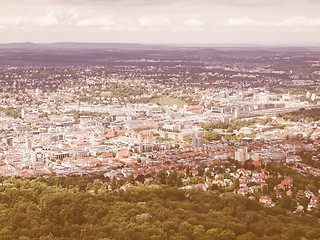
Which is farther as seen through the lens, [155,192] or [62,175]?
[62,175]

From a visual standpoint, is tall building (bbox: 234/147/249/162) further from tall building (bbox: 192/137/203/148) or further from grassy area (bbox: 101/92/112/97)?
grassy area (bbox: 101/92/112/97)

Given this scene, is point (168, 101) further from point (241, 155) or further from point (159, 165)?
point (159, 165)

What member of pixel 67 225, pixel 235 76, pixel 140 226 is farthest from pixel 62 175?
pixel 235 76

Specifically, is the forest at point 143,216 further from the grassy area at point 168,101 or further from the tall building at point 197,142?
the grassy area at point 168,101

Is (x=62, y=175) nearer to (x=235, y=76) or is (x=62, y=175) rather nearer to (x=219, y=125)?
(x=219, y=125)

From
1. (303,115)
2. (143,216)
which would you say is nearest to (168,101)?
(303,115)

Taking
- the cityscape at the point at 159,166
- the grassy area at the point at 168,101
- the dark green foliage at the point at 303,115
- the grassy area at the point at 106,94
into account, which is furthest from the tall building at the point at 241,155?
the grassy area at the point at 106,94
